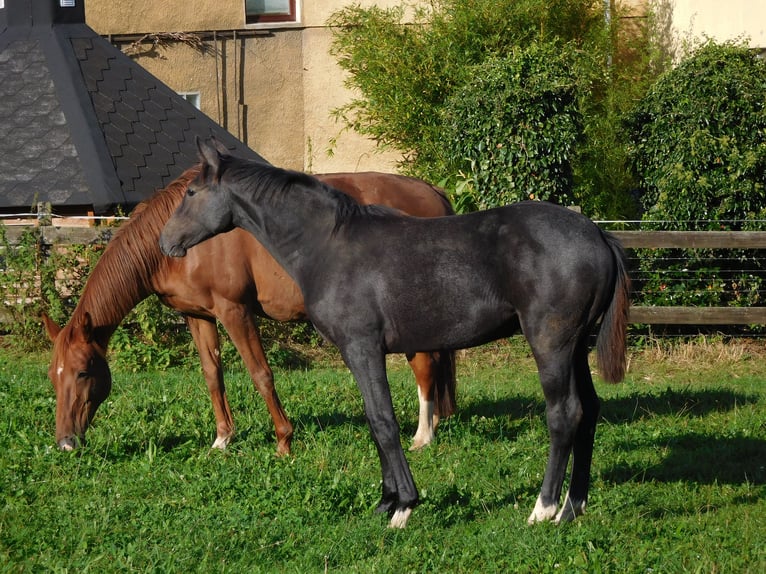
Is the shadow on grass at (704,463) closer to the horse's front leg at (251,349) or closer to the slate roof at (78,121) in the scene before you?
the horse's front leg at (251,349)

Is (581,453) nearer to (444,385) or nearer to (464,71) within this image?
(444,385)

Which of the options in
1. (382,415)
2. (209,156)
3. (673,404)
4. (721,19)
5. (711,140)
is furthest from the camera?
(721,19)

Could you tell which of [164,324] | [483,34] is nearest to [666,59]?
[483,34]

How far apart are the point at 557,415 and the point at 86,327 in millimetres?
3563

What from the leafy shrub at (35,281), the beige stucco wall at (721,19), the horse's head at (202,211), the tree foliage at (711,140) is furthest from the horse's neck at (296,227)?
the beige stucco wall at (721,19)

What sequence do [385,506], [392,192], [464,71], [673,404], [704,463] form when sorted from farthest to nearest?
[464,71], [673,404], [392,192], [704,463], [385,506]

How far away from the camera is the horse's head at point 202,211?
588 cm

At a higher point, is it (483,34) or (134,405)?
(483,34)

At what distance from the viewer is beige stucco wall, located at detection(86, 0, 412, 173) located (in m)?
16.3

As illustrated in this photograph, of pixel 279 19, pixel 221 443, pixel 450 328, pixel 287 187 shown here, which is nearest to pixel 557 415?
pixel 450 328

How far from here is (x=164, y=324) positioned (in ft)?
35.8

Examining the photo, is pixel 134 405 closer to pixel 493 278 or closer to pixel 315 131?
pixel 493 278

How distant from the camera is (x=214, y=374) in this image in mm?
7707

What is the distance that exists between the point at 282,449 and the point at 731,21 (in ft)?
33.6
